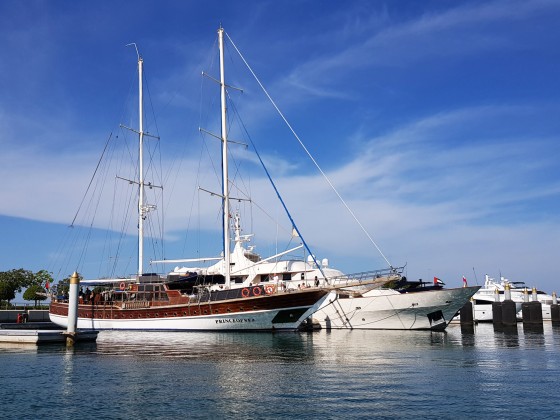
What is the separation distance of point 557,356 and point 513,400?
11605 mm

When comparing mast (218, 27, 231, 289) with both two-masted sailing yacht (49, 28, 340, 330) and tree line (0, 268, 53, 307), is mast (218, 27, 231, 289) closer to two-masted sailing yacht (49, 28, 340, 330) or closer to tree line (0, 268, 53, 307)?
two-masted sailing yacht (49, 28, 340, 330)

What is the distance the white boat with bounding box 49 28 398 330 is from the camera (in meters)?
42.5

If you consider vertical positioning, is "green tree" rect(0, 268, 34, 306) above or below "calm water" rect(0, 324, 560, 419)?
above

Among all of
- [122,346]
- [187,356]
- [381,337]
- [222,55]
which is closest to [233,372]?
[187,356]

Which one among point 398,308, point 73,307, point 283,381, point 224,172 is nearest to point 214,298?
point 224,172

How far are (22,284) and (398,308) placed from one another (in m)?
68.2

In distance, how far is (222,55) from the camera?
5019cm

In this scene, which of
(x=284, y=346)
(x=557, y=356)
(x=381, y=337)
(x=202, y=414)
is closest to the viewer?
(x=202, y=414)

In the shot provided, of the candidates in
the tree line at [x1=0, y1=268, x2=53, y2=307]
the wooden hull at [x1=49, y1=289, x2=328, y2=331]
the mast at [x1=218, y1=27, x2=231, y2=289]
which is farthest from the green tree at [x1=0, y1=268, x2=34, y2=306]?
the mast at [x1=218, y1=27, x2=231, y2=289]

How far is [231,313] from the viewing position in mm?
43406

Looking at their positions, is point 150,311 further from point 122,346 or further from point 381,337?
point 381,337

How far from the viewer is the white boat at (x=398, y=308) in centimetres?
4312

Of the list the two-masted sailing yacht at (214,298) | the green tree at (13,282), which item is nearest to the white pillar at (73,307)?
the two-masted sailing yacht at (214,298)

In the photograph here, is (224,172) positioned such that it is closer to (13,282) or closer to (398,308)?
(398,308)
